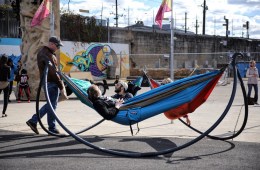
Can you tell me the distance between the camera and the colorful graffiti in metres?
30.7

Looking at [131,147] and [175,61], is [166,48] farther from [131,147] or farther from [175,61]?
[131,147]

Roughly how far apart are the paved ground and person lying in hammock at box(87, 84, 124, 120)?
20.9 inches

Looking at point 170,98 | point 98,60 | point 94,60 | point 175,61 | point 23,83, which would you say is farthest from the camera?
point 175,61

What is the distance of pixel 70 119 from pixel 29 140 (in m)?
3.05

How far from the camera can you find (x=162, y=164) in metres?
5.80

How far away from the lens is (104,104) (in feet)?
23.7

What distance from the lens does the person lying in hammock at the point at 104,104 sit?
7133 mm

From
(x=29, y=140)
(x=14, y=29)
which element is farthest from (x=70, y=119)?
(x=14, y=29)

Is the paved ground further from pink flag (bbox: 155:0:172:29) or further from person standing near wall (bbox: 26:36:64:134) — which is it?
pink flag (bbox: 155:0:172:29)

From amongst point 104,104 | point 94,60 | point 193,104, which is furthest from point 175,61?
point 104,104

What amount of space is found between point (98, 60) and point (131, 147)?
26.4 m

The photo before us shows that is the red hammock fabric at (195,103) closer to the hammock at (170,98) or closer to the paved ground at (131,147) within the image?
the hammock at (170,98)

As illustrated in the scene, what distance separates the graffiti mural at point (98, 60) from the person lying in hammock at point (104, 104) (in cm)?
2276

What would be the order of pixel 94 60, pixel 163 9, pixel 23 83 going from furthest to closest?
pixel 94 60, pixel 163 9, pixel 23 83
